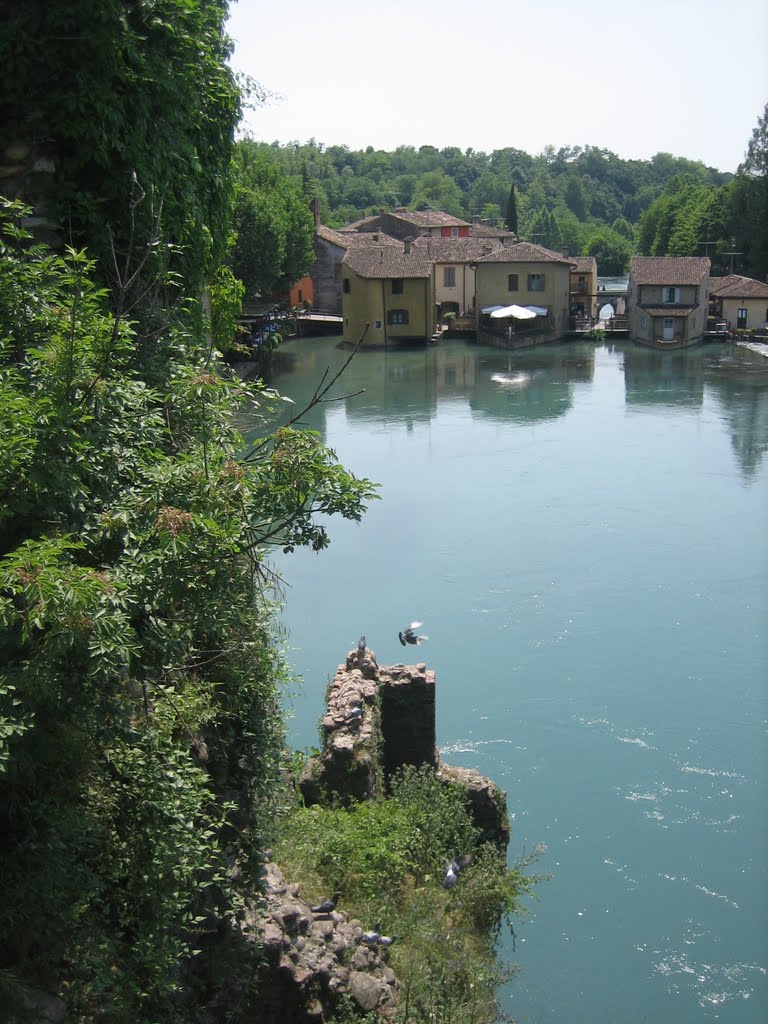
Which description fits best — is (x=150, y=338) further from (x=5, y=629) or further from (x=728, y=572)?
(x=728, y=572)

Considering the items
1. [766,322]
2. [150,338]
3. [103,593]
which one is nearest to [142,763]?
[103,593]

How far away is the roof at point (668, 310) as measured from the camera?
60625mm

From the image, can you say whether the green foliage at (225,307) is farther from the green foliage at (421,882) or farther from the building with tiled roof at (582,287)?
the building with tiled roof at (582,287)

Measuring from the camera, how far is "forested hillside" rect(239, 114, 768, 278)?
75.0 metres

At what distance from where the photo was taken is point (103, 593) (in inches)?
214

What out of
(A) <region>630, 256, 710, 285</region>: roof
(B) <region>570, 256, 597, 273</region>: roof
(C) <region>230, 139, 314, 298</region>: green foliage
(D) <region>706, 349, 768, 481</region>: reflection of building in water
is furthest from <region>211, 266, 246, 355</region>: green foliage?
(B) <region>570, 256, 597, 273</region>: roof

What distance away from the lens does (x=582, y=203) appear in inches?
6860

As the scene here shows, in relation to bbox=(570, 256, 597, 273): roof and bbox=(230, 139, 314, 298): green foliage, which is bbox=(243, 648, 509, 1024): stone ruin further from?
bbox=(570, 256, 597, 273): roof

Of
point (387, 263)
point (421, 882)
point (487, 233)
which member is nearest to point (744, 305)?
point (387, 263)

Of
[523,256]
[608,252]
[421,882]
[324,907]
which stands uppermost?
[608,252]

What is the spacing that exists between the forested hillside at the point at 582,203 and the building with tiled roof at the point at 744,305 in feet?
31.8

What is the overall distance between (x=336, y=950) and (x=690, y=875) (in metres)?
6.58

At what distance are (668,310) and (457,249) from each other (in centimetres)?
1488

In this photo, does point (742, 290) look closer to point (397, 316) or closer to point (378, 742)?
point (397, 316)
